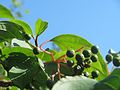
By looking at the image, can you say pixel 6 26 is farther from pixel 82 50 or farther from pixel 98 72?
pixel 98 72

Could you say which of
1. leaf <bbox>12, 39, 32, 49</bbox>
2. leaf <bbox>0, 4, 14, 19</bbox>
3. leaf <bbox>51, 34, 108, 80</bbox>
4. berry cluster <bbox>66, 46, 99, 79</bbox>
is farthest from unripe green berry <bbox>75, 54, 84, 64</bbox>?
leaf <bbox>0, 4, 14, 19</bbox>

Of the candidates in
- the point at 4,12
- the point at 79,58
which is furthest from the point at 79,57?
the point at 4,12

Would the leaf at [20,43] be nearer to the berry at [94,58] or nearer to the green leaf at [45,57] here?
the green leaf at [45,57]

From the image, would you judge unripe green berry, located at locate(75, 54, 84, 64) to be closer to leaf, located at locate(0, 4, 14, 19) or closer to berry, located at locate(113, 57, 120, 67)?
berry, located at locate(113, 57, 120, 67)

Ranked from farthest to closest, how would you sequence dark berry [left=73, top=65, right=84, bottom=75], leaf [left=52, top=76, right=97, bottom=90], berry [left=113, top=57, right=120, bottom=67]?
1. berry [left=113, top=57, right=120, bottom=67]
2. dark berry [left=73, top=65, right=84, bottom=75]
3. leaf [left=52, top=76, right=97, bottom=90]

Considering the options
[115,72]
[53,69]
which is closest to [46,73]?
[53,69]

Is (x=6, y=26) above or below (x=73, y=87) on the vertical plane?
above
